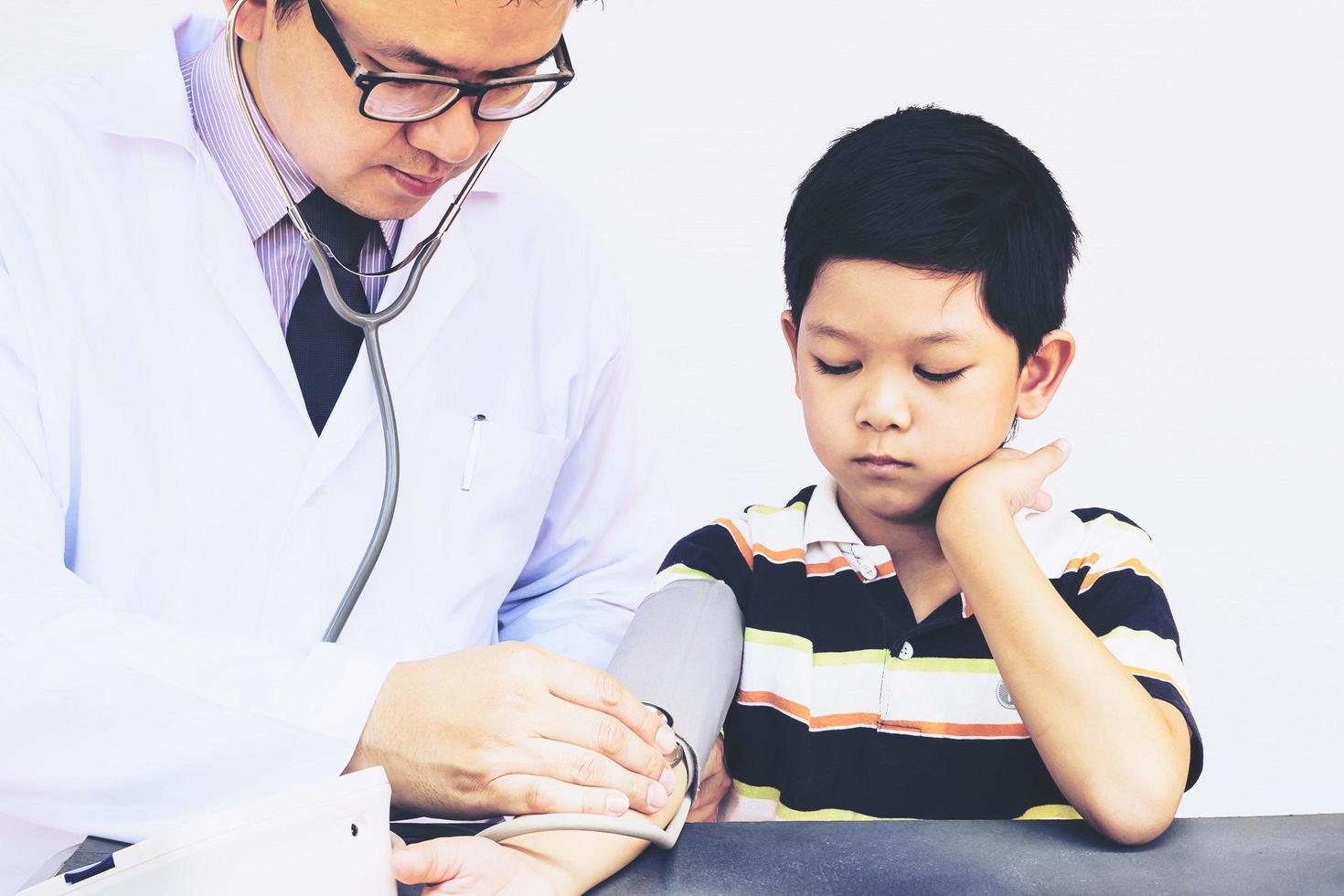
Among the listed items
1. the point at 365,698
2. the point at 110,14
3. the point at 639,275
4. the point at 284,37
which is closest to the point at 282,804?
the point at 365,698

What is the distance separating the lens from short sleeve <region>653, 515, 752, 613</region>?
4.16ft

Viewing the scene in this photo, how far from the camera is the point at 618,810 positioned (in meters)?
0.92

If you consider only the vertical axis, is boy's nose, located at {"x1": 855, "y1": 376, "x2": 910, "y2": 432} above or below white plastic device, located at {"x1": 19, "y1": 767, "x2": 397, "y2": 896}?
above

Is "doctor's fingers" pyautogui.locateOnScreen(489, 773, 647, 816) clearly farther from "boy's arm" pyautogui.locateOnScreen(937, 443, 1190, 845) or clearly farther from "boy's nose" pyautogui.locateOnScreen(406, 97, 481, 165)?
"boy's nose" pyautogui.locateOnScreen(406, 97, 481, 165)

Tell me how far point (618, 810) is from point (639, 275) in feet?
4.55

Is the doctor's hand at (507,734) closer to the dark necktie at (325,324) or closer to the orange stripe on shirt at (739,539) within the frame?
the orange stripe on shirt at (739,539)

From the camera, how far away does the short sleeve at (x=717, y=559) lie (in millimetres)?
1269

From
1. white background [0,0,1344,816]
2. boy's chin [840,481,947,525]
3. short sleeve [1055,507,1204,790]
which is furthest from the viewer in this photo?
white background [0,0,1344,816]

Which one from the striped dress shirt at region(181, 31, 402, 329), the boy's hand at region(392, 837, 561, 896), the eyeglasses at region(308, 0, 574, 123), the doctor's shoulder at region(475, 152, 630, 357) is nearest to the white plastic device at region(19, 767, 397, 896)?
the boy's hand at region(392, 837, 561, 896)

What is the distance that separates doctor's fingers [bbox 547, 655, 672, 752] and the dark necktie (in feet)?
1.63

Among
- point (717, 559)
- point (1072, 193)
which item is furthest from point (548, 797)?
point (1072, 193)

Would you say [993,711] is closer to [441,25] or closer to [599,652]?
[599,652]

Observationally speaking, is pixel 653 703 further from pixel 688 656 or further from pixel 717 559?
pixel 717 559

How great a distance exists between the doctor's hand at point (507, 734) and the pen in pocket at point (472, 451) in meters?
0.46
